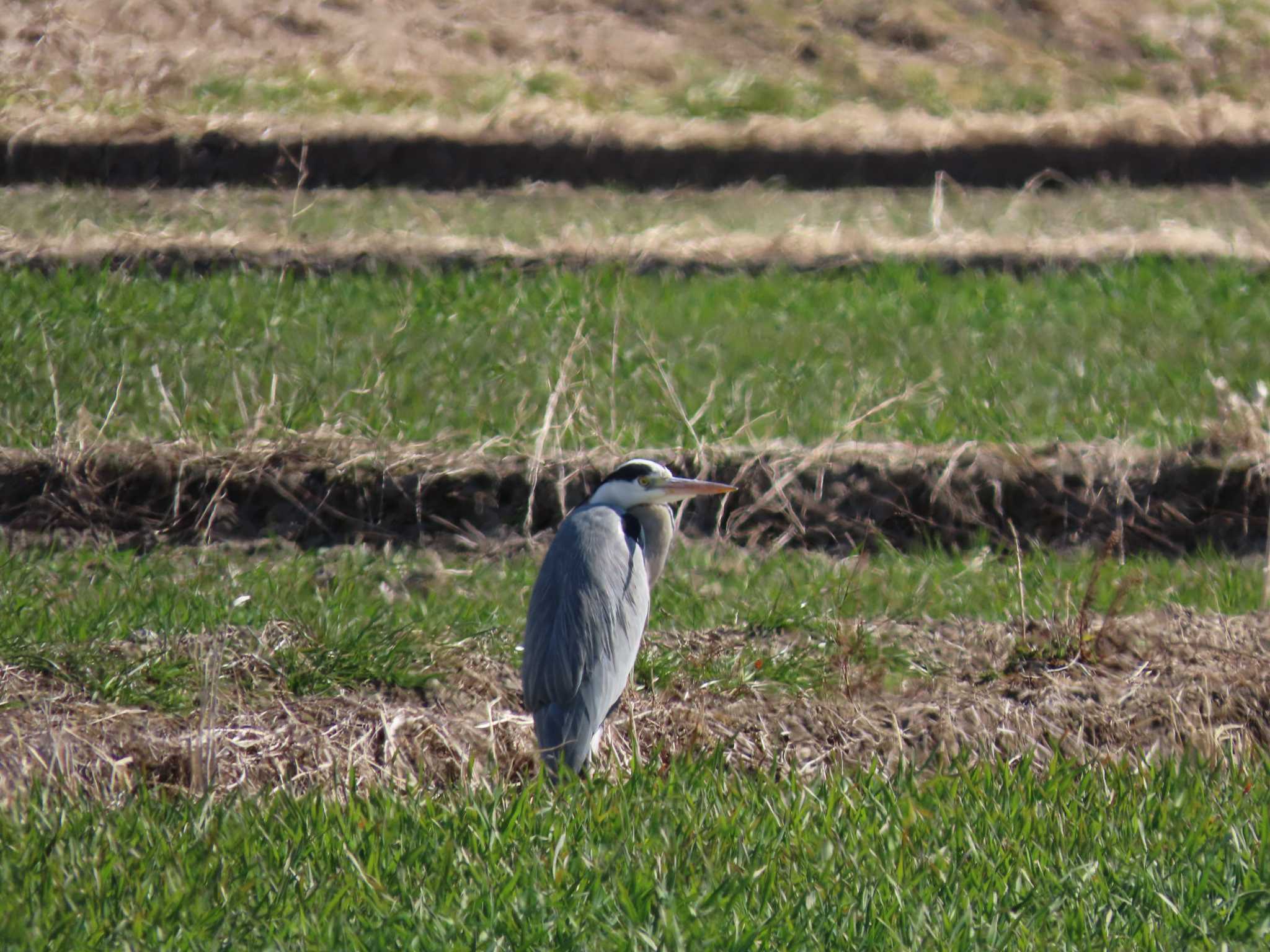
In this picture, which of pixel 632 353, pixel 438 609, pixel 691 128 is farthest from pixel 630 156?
pixel 438 609

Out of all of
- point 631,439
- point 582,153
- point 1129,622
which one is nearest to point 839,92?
point 582,153

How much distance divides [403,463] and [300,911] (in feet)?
12.9

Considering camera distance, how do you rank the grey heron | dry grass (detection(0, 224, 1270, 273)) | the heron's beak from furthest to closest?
dry grass (detection(0, 224, 1270, 273))
the heron's beak
the grey heron

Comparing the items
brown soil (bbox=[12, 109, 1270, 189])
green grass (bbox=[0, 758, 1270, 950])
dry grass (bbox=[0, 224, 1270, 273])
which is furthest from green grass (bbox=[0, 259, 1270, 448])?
brown soil (bbox=[12, 109, 1270, 189])

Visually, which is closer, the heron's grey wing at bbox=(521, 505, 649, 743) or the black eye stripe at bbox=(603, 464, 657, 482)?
the heron's grey wing at bbox=(521, 505, 649, 743)

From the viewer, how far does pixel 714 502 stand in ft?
24.2

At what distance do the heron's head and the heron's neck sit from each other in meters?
0.08

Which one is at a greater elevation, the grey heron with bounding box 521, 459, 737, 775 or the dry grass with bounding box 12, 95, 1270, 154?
the grey heron with bounding box 521, 459, 737, 775

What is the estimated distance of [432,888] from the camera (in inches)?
136

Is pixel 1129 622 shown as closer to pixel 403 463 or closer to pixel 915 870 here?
pixel 915 870

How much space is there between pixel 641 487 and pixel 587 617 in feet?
1.74

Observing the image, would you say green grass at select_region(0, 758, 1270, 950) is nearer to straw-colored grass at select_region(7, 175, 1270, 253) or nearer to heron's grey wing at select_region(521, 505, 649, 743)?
heron's grey wing at select_region(521, 505, 649, 743)

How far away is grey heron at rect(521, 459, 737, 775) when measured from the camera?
423cm

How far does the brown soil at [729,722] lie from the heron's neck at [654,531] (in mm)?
431
